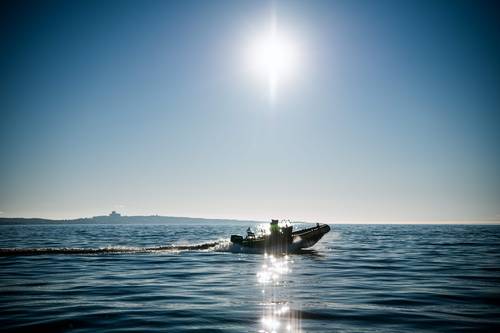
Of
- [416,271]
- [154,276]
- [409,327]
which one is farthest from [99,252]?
[409,327]

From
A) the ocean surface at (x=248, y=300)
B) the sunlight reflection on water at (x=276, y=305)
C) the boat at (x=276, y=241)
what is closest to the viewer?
the sunlight reflection on water at (x=276, y=305)

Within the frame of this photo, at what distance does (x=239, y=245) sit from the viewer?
34.7 meters

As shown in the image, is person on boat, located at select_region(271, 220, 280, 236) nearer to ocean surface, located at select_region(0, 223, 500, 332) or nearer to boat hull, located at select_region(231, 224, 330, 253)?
boat hull, located at select_region(231, 224, 330, 253)

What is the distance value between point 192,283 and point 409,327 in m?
9.45

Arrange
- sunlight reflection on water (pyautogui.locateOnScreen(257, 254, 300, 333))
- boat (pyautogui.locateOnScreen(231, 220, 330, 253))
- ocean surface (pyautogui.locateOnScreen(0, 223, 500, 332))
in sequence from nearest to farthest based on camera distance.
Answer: sunlight reflection on water (pyautogui.locateOnScreen(257, 254, 300, 333)) → ocean surface (pyautogui.locateOnScreen(0, 223, 500, 332)) → boat (pyautogui.locateOnScreen(231, 220, 330, 253))

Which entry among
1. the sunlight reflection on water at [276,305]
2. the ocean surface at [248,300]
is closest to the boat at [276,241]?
the ocean surface at [248,300]

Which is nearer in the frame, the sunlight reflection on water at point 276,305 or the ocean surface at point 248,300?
the sunlight reflection on water at point 276,305

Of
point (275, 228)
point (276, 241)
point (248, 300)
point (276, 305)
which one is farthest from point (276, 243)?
point (276, 305)

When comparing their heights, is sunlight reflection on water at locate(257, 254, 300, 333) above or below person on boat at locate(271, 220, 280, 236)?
below

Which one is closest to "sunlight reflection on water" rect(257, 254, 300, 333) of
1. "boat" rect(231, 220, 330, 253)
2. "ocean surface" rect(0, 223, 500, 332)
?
"ocean surface" rect(0, 223, 500, 332)

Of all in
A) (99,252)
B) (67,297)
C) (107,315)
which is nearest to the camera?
(107,315)

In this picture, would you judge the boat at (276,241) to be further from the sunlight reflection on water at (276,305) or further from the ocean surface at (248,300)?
the sunlight reflection on water at (276,305)

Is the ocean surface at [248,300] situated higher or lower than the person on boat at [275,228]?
lower

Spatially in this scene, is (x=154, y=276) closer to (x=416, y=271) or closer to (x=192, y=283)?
(x=192, y=283)
